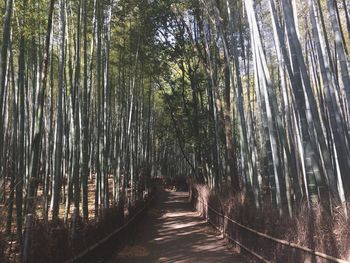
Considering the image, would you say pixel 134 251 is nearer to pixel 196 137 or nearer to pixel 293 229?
pixel 293 229

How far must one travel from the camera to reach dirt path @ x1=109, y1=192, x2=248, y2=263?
18.6 feet

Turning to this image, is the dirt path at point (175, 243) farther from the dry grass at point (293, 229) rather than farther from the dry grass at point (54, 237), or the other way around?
the dry grass at point (54, 237)

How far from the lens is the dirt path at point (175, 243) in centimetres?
566

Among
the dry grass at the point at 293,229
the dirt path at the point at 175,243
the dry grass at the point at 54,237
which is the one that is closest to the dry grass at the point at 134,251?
the dirt path at the point at 175,243

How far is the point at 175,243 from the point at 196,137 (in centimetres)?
554

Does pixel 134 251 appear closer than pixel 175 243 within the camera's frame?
Yes

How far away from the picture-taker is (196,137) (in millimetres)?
12039

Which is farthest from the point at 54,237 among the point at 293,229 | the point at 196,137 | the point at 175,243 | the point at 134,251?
the point at 196,137

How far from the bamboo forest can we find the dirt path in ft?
0.11

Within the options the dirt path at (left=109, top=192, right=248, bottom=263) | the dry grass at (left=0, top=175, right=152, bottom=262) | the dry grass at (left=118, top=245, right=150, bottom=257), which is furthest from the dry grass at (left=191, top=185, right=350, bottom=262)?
the dry grass at (left=0, top=175, right=152, bottom=262)

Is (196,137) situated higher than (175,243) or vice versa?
(196,137)

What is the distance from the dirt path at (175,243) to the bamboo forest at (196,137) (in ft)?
0.11

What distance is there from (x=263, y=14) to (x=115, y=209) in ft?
15.8

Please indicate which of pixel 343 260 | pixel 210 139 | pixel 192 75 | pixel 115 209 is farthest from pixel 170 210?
pixel 343 260
